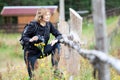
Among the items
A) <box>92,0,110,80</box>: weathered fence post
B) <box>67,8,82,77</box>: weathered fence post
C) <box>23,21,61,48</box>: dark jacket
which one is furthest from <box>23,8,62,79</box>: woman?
<box>92,0,110,80</box>: weathered fence post

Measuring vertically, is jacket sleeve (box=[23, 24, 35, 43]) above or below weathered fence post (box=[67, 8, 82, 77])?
above

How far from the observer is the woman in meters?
7.98

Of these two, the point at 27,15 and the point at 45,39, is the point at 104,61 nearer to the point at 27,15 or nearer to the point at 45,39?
the point at 45,39

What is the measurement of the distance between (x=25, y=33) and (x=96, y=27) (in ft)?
9.67

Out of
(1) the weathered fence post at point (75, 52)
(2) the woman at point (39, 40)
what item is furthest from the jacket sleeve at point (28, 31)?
(1) the weathered fence post at point (75, 52)

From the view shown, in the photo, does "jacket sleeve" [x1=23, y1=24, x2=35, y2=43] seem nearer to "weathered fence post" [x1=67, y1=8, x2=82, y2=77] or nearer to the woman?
the woman

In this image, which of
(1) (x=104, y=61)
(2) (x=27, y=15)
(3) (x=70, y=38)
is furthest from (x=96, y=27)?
(2) (x=27, y=15)

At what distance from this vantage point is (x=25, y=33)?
8.07 metres

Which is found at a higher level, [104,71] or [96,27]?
[96,27]

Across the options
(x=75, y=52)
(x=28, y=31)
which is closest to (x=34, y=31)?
(x=28, y=31)

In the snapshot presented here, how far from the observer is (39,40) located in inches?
314

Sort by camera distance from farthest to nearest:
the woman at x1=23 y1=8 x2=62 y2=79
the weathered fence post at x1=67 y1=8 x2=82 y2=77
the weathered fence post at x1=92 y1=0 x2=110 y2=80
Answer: the weathered fence post at x1=67 y1=8 x2=82 y2=77, the woman at x1=23 y1=8 x2=62 y2=79, the weathered fence post at x1=92 y1=0 x2=110 y2=80

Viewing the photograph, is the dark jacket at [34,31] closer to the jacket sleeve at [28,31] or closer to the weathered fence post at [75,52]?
the jacket sleeve at [28,31]

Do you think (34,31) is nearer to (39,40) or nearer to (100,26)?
(39,40)
